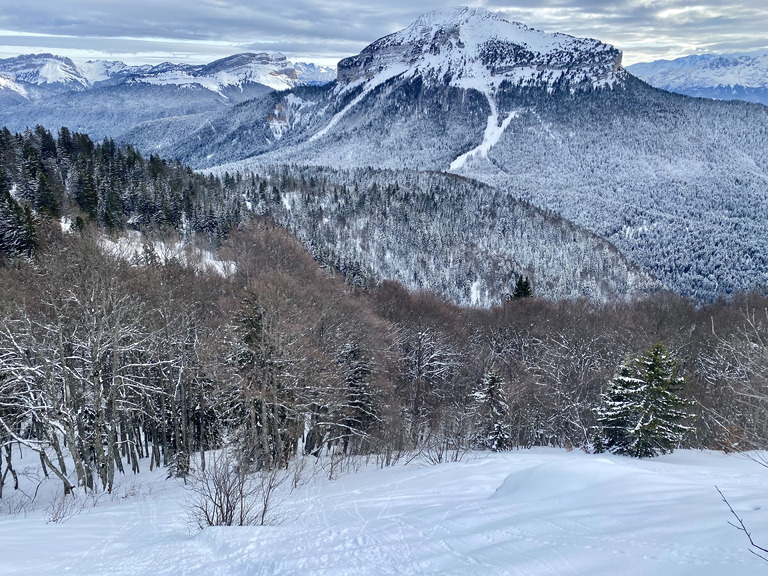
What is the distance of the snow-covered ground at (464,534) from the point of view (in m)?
6.91

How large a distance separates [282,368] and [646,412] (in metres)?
15.4

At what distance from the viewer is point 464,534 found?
8.45 meters

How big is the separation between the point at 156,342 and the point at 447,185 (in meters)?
162

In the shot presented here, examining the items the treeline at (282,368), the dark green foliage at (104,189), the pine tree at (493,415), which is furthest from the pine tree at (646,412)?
the dark green foliage at (104,189)

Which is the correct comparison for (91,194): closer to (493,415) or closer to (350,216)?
(493,415)

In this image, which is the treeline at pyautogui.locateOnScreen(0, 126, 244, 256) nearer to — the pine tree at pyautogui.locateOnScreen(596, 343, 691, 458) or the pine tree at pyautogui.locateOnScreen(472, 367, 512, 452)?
the pine tree at pyautogui.locateOnScreen(472, 367, 512, 452)

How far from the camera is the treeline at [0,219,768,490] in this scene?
16.7 metres

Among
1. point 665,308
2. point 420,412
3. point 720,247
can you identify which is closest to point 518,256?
point 720,247

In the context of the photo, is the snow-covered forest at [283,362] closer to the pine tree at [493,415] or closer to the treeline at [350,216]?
the pine tree at [493,415]

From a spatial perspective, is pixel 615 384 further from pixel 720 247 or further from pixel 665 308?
pixel 720 247

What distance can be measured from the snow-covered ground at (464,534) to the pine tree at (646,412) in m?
8.04

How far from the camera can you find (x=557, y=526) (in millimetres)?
8172

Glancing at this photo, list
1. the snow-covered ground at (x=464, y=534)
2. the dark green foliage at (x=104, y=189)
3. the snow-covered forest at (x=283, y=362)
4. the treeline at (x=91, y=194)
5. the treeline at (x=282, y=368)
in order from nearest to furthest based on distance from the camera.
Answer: the snow-covered ground at (x=464, y=534)
the treeline at (x=282, y=368)
the snow-covered forest at (x=283, y=362)
the treeline at (x=91, y=194)
the dark green foliage at (x=104, y=189)

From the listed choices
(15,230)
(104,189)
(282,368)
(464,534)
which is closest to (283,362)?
(282,368)
